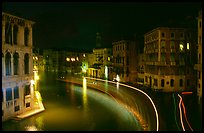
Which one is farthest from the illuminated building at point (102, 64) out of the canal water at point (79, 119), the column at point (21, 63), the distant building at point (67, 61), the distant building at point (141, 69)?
the column at point (21, 63)

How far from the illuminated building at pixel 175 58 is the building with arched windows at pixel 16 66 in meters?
27.7

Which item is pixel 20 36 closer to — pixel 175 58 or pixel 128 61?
pixel 175 58

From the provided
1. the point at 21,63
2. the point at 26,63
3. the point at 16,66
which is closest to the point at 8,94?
the point at 16,66

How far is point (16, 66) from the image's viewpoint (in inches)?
1252

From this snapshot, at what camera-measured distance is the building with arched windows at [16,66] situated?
29000mm

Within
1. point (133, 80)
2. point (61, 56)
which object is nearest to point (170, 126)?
point (133, 80)

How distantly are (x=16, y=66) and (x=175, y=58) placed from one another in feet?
107

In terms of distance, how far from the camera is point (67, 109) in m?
36.6

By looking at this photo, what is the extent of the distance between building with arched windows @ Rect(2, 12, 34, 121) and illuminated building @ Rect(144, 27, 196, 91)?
90.9ft

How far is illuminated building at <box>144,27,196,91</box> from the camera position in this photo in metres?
49.2

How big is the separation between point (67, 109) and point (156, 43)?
998 inches

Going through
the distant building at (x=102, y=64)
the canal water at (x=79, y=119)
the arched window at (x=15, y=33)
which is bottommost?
the canal water at (x=79, y=119)

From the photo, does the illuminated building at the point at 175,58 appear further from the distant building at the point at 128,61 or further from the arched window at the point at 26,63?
the arched window at the point at 26,63

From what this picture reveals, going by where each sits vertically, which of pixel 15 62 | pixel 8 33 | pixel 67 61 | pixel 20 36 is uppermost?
pixel 8 33
